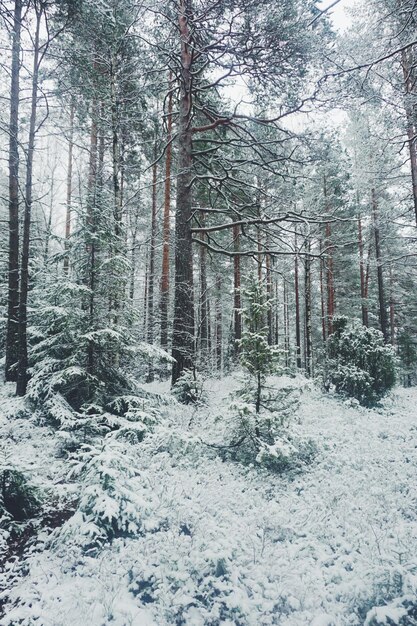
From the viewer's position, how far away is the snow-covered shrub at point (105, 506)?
321 centimetres

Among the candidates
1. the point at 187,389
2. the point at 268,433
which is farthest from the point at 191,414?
the point at 268,433

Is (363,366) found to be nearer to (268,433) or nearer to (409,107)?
(268,433)

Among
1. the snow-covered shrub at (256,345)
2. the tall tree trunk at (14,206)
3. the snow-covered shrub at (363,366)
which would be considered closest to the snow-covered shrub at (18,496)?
the snow-covered shrub at (256,345)

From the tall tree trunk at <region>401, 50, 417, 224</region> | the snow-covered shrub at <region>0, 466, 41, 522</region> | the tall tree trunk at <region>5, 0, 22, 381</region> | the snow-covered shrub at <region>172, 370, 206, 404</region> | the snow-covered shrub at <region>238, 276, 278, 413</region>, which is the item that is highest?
the tall tree trunk at <region>401, 50, 417, 224</region>

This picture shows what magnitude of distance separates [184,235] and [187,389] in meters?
4.04

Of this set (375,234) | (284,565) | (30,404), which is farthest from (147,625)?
(375,234)

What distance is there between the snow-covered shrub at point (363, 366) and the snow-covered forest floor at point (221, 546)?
4440mm

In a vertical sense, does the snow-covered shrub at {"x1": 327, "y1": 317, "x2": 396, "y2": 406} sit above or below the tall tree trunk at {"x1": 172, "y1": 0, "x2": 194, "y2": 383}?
below

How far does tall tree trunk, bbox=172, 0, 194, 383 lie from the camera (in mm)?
8206

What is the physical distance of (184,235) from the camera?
8578 millimetres

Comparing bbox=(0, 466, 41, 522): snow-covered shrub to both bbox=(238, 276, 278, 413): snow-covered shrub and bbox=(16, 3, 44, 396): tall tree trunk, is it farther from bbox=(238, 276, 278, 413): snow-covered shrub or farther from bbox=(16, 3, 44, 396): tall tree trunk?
bbox=(16, 3, 44, 396): tall tree trunk

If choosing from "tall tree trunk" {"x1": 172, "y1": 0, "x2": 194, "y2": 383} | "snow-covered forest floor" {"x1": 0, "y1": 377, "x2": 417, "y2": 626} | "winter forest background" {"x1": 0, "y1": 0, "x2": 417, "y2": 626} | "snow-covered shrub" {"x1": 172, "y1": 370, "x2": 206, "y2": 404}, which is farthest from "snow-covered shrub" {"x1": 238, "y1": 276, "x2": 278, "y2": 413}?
"tall tree trunk" {"x1": 172, "y1": 0, "x2": 194, "y2": 383}

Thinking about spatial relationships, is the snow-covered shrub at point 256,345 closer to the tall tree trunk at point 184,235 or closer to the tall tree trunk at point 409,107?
the tall tree trunk at point 184,235

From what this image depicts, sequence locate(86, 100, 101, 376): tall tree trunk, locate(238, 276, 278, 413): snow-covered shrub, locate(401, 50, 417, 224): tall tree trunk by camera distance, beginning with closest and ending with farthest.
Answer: locate(238, 276, 278, 413): snow-covered shrub → locate(86, 100, 101, 376): tall tree trunk → locate(401, 50, 417, 224): tall tree trunk
